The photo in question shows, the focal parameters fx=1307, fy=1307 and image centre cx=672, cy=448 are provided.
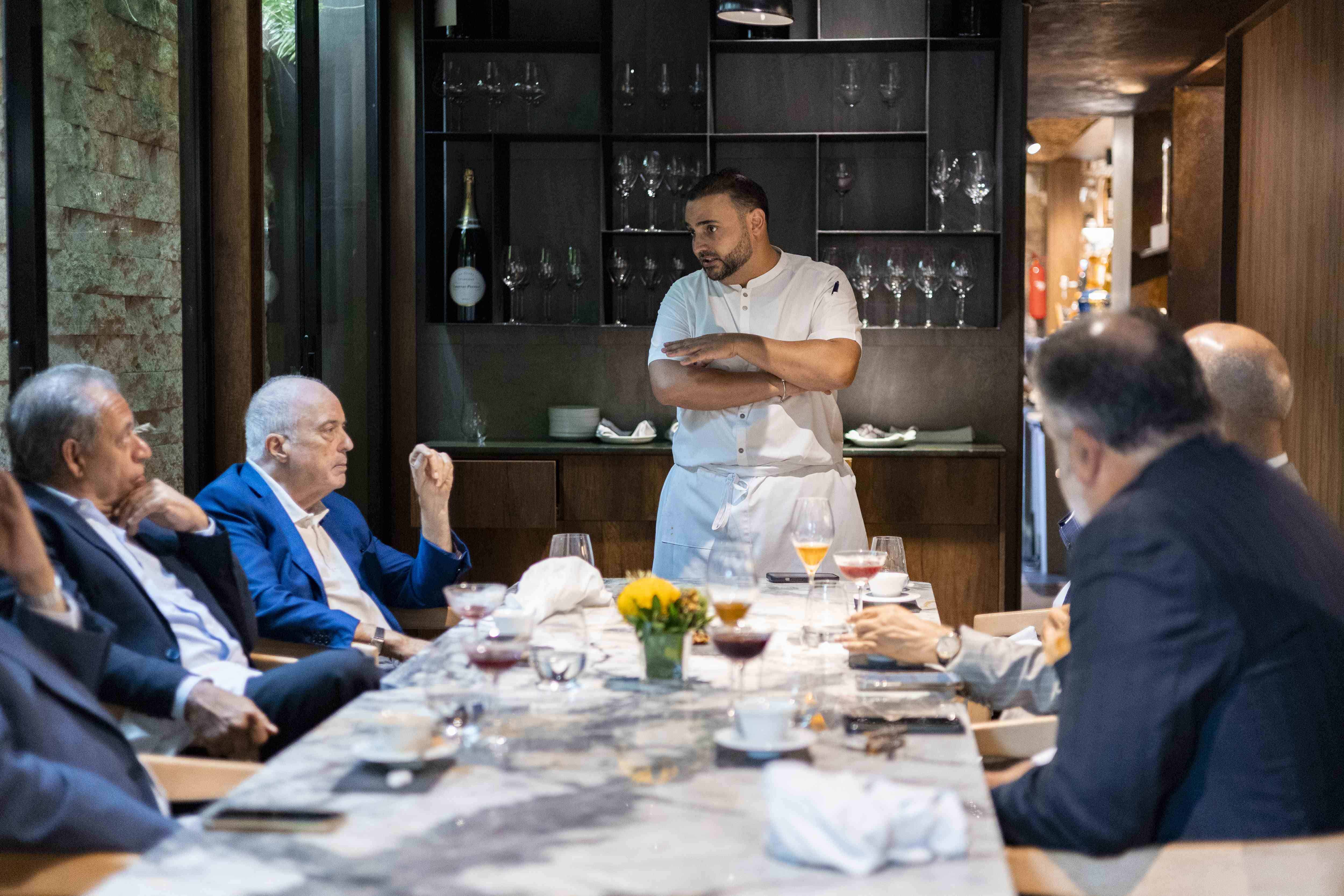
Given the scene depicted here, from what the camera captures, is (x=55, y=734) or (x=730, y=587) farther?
(x=730, y=587)

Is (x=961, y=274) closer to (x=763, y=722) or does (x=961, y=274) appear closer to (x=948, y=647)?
(x=948, y=647)

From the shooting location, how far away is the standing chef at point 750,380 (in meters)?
3.67

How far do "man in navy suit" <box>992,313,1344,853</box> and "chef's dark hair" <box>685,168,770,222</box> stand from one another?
86.6 inches

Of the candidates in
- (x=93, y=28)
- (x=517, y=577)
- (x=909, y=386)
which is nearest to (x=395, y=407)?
(x=517, y=577)

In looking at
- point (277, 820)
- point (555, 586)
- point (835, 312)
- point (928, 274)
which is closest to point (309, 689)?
point (555, 586)

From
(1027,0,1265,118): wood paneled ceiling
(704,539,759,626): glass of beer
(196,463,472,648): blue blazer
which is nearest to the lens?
(704,539,759,626): glass of beer

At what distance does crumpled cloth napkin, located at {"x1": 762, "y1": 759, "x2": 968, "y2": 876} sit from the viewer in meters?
1.29

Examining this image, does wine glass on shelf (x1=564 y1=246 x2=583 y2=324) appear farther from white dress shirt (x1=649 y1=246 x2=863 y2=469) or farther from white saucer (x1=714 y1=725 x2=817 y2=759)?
white saucer (x1=714 y1=725 x2=817 y2=759)

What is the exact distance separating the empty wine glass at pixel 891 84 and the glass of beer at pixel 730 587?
12.3 feet

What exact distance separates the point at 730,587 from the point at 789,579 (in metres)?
1.08

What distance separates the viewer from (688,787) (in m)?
1.52

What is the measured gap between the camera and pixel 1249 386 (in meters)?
2.37

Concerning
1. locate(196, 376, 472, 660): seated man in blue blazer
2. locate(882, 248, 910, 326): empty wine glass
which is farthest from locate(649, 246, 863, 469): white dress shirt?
locate(882, 248, 910, 326): empty wine glass

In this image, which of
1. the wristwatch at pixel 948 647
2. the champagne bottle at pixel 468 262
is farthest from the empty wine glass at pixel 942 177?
the wristwatch at pixel 948 647
